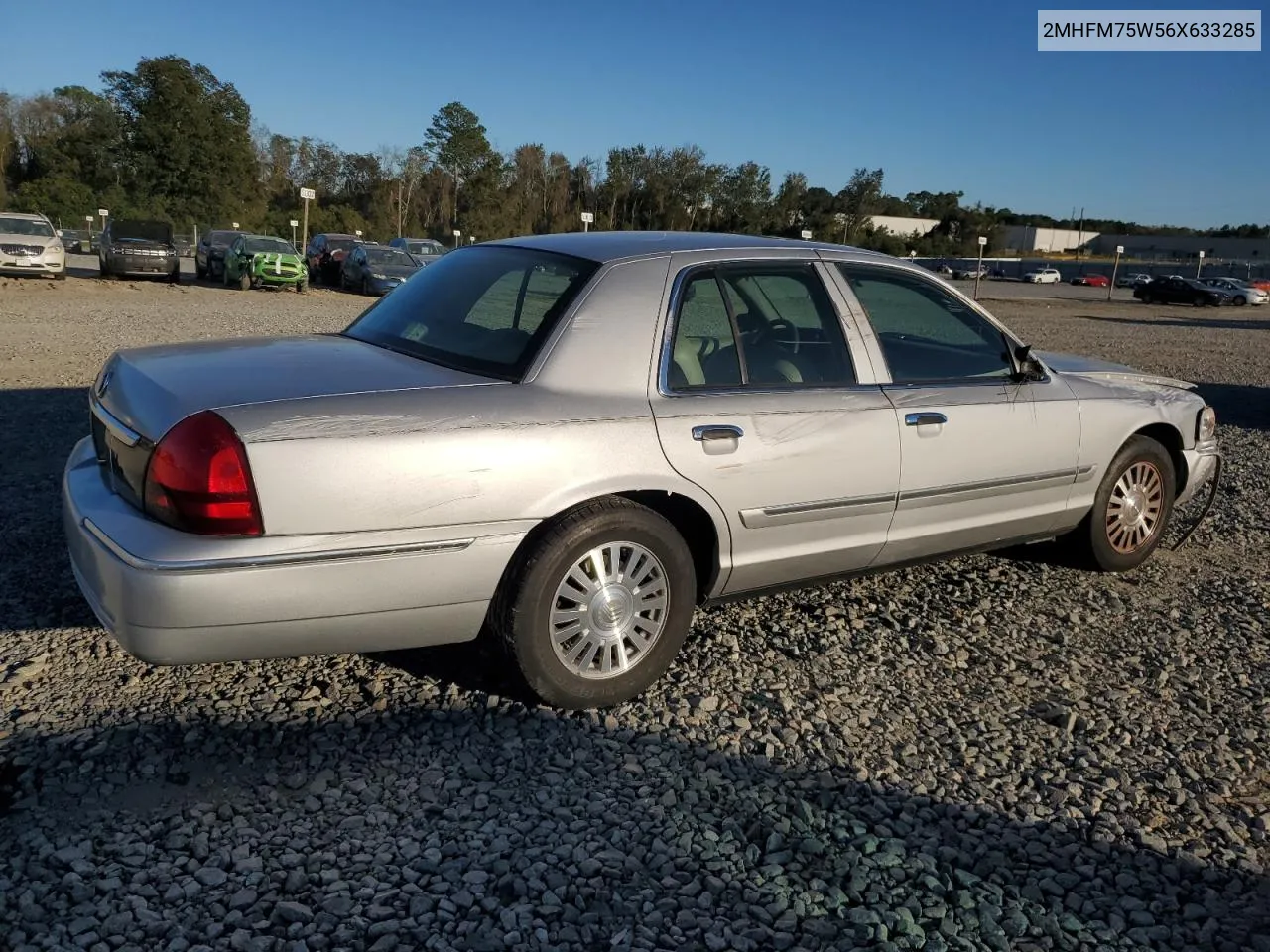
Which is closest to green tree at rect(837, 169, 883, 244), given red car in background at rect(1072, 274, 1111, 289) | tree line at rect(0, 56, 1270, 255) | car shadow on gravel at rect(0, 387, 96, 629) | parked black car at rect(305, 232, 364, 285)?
tree line at rect(0, 56, 1270, 255)

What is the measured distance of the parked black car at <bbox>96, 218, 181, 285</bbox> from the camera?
28531mm

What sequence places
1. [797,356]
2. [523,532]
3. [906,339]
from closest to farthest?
[523,532], [797,356], [906,339]

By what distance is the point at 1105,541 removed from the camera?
201 inches

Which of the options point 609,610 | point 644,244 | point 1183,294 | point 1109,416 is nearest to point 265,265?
point 644,244

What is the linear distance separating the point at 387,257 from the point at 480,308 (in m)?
25.5

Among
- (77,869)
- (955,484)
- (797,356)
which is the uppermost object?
(797,356)

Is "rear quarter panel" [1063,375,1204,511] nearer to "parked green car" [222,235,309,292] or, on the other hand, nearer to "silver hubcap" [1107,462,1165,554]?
"silver hubcap" [1107,462,1165,554]

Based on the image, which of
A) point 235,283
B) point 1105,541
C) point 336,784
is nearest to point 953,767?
point 336,784

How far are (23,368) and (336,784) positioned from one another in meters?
9.40

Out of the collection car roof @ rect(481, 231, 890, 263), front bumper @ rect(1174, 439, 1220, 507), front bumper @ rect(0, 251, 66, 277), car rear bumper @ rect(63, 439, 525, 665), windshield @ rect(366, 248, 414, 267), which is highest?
windshield @ rect(366, 248, 414, 267)

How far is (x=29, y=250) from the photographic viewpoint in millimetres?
25141

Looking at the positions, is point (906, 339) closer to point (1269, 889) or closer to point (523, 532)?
point (523, 532)

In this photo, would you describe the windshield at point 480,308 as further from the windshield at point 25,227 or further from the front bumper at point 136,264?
the front bumper at point 136,264

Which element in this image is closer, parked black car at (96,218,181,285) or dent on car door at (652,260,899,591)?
dent on car door at (652,260,899,591)
